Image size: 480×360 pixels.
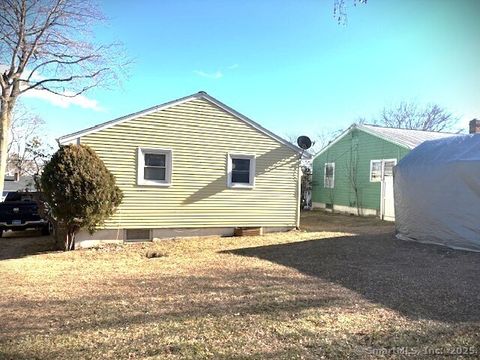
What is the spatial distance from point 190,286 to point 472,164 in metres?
7.10

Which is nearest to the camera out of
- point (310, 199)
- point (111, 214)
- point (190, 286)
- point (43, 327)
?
point (43, 327)

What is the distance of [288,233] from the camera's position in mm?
13195

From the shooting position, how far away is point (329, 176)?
2370cm

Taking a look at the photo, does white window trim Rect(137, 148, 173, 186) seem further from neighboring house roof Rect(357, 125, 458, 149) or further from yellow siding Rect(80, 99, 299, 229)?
neighboring house roof Rect(357, 125, 458, 149)

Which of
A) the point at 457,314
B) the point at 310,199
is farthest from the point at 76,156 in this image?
the point at 310,199

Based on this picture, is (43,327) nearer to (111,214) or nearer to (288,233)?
(111,214)

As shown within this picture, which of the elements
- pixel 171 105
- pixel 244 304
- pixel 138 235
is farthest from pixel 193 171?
pixel 244 304

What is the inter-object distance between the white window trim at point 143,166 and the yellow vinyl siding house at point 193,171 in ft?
0.09

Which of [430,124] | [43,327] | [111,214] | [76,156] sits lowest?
[43,327]

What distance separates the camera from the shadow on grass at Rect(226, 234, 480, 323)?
5.50m

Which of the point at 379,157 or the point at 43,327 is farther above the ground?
the point at 379,157

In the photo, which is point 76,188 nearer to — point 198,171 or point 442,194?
point 198,171

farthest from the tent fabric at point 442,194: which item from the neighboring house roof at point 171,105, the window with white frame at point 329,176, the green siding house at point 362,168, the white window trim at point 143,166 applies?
the window with white frame at point 329,176

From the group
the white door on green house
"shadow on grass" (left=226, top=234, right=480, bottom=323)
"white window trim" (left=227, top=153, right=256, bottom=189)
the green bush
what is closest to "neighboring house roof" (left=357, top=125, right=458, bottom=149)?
the white door on green house
